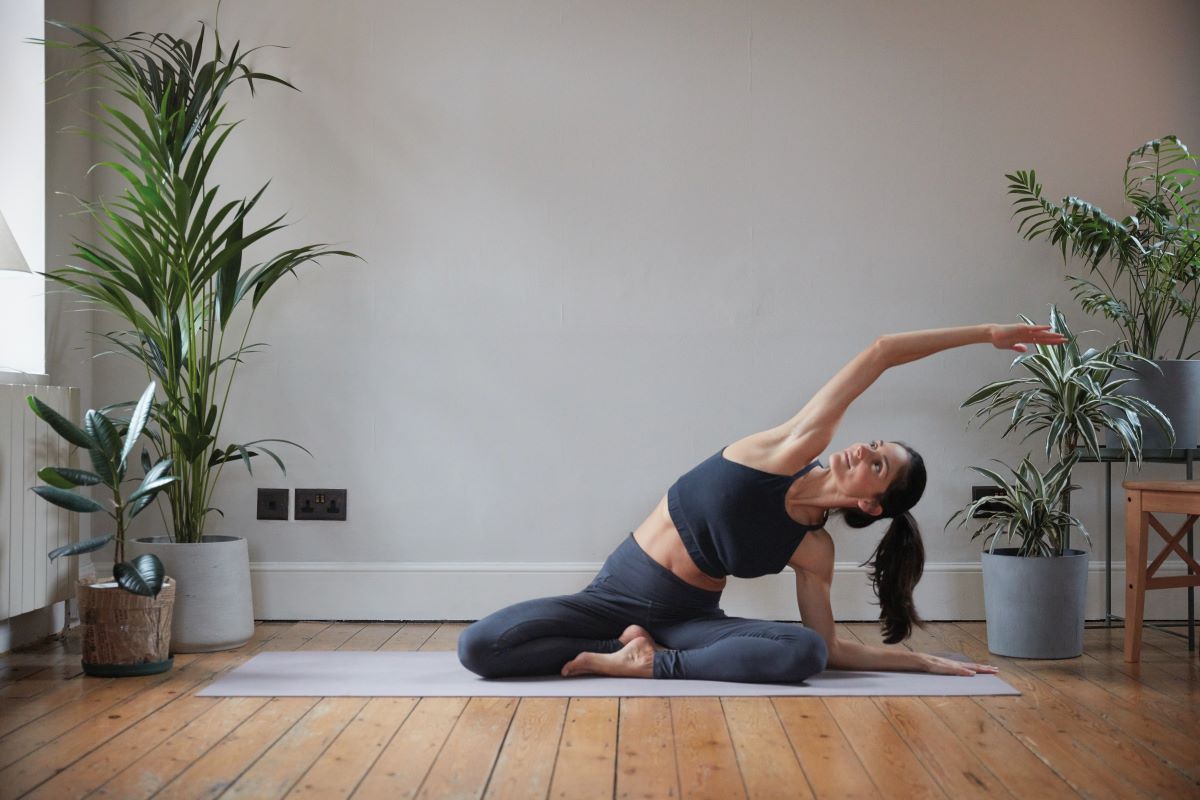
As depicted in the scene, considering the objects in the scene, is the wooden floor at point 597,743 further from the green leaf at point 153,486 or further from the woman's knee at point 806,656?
the green leaf at point 153,486

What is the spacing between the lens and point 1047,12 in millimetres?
3773

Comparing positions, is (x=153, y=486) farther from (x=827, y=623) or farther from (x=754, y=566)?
(x=827, y=623)

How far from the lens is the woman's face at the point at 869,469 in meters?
2.73

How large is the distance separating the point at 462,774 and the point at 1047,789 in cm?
107

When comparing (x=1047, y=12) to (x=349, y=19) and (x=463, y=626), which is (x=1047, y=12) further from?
(x=463, y=626)

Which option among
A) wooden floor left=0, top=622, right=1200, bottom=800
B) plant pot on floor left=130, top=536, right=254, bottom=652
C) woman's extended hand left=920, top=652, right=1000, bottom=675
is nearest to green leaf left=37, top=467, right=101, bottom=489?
plant pot on floor left=130, top=536, right=254, bottom=652

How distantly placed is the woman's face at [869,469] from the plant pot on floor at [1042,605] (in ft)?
2.14

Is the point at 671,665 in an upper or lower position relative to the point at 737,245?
lower

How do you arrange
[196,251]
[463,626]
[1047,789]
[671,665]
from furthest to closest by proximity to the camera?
1. [463,626]
2. [196,251]
3. [671,665]
4. [1047,789]

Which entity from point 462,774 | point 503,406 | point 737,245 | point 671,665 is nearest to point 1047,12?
point 737,245

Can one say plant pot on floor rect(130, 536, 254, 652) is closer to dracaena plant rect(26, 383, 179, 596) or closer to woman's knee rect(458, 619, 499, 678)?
dracaena plant rect(26, 383, 179, 596)

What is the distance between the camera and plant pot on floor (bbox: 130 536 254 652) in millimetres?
3141

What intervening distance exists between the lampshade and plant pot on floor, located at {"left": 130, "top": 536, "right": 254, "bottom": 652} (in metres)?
0.87

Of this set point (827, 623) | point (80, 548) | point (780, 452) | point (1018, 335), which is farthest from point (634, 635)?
point (80, 548)
